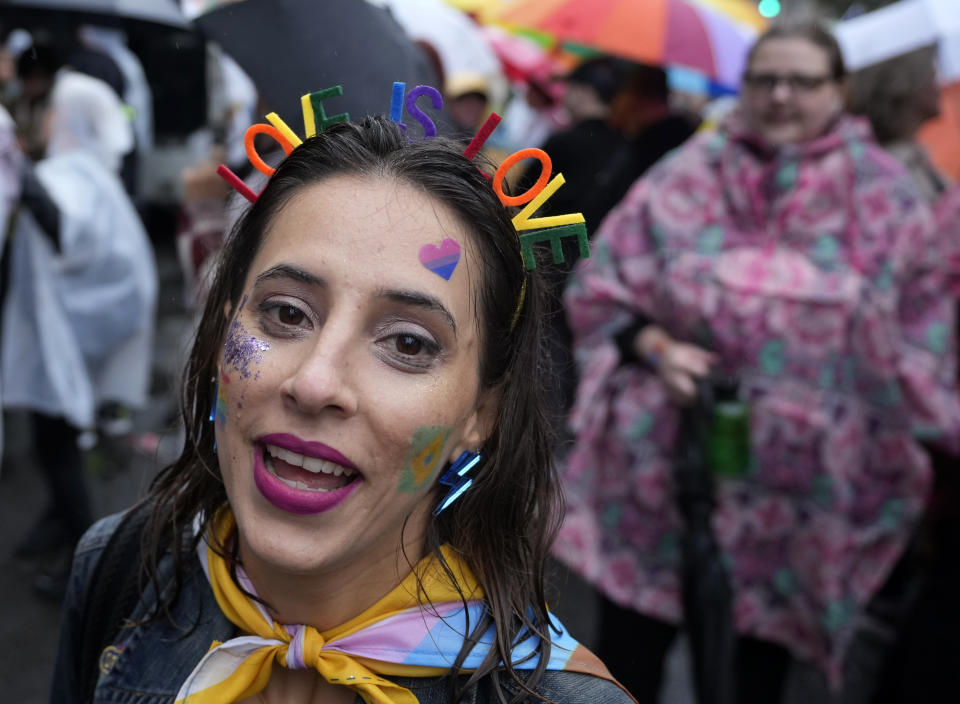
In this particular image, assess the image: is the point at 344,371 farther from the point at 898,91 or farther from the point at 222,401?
the point at 898,91

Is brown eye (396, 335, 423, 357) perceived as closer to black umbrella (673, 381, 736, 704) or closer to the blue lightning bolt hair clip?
the blue lightning bolt hair clip

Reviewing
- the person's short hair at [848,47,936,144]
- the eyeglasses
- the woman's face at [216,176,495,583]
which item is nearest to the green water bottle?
the eyeglasses

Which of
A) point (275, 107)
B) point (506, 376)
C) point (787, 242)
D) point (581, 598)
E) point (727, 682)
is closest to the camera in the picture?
point (506, 376)

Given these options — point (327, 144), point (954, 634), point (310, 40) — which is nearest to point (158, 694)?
point (327, 144)

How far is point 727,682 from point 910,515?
822mm

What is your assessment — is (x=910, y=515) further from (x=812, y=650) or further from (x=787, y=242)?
(x=787, y=242)

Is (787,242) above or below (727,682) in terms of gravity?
above

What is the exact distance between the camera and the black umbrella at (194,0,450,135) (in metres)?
2.10

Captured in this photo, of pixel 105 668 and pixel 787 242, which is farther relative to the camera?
pixel 787 242

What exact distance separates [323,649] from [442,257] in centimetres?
60

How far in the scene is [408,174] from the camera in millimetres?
1471

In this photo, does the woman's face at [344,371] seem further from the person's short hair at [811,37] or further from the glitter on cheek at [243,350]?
the person's short hair at [811,37]

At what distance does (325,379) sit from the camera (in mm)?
1318

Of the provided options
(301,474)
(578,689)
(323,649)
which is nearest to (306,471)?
(301,474)
